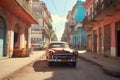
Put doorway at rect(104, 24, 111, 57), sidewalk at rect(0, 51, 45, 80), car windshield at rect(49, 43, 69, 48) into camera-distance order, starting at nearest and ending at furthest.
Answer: sidewalk at rect(0, 51, 45, 80) < car windshield at rect(49, 43, 69, 48) < doorway at rect(104, 24, 111, 57)

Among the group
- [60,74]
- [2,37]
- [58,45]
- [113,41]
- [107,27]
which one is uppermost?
[107,27]

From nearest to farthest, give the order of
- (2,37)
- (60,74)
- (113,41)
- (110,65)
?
(60,74)
(110,65)
(2,37)
(113,41)

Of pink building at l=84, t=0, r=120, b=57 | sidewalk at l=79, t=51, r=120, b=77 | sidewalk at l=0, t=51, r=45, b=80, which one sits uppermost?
pink building at l=84, t=0, r=120, b=57

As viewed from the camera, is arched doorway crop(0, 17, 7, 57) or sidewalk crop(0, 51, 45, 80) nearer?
sidewalk crop(0, 51, 45, 80)

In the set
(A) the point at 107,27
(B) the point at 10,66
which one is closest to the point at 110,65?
(B) the point at 10,66

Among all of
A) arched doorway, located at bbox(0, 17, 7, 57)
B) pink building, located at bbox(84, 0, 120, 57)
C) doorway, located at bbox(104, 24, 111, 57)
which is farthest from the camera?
doorway, located at bbox(104, 24, 111, 57)

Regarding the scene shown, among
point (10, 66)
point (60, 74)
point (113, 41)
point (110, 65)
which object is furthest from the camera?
point (113, 41)

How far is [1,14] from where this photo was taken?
1622 centimetres

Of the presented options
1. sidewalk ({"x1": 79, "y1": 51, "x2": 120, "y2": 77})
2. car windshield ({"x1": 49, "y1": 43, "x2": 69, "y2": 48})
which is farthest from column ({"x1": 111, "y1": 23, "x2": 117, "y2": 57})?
car windshield ({"x1": 49, "y1": 43, "x2": 69, "y2": 48})

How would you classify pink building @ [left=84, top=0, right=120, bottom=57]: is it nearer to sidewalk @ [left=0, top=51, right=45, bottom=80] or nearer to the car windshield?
the car windshield

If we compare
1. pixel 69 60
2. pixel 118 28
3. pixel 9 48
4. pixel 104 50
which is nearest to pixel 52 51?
pixel 69 60

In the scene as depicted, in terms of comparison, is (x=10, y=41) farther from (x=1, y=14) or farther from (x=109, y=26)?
(x=109, y=26)

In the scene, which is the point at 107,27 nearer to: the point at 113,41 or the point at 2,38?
the point at 113,41

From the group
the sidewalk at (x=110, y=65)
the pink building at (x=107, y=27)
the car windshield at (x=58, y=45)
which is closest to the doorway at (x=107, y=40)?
the pink building at (x=107, y=27)
